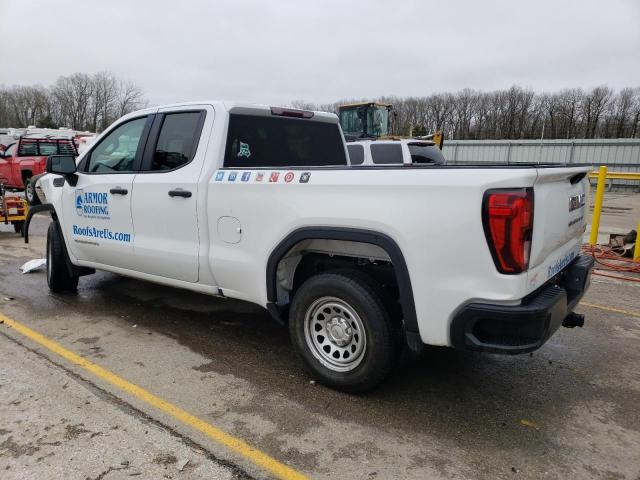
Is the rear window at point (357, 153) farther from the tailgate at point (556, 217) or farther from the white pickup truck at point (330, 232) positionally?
the tailgate at point (556, 217)

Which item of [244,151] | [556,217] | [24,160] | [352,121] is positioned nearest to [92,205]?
[244,151]

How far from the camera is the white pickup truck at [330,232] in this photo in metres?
2.66

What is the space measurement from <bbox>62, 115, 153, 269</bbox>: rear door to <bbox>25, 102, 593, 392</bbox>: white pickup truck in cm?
2

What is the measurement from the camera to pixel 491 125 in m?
61.0

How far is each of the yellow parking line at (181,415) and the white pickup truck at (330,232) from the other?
828 millimetres

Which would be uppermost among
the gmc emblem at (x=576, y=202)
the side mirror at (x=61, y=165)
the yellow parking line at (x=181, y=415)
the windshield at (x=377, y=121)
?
the windshield at (x=377, y=121)

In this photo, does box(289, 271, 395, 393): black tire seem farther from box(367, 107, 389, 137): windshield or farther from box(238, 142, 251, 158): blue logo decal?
box(367, 107, 389, 137): windshield

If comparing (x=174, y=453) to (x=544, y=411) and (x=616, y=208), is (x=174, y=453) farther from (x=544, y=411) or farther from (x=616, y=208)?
(x=616, y=208)

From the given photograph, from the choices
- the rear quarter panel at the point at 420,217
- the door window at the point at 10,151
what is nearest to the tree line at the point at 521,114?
the door window at the point at 10,151

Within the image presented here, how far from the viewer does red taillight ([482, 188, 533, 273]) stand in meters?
2.54

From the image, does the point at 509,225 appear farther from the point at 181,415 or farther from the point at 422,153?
the point at 422,153

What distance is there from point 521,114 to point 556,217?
62.3m

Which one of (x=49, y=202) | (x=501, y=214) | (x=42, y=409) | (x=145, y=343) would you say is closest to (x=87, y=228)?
(x=49, y=202)

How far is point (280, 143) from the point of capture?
440 cm
